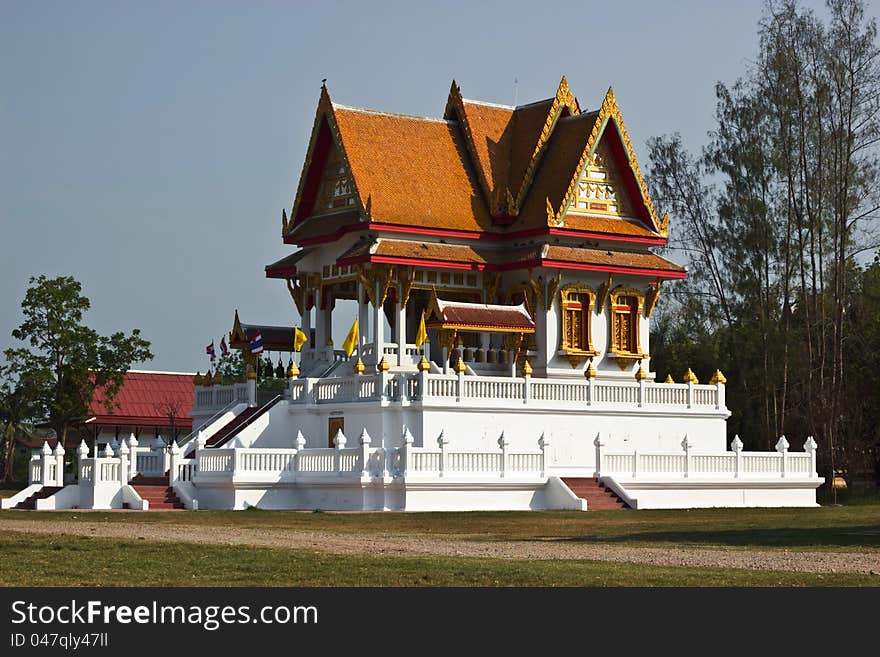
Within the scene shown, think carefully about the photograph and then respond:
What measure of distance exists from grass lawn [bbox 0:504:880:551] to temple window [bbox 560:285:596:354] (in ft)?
29.0

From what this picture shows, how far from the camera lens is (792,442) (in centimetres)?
5791

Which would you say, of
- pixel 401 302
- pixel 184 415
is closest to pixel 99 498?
pixel 401 302

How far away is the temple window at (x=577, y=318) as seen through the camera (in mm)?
48562

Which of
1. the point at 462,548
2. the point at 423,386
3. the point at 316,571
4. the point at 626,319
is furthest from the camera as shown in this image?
the point at 626,319

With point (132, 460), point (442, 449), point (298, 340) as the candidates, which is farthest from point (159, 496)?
point (298, 340)

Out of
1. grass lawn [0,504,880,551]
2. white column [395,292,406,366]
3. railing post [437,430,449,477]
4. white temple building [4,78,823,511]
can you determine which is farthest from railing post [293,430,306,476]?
white column [395,292,406,366]

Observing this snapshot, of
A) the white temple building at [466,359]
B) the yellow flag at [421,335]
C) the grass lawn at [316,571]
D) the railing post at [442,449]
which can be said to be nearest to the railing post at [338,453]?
the white temple building at [466,359]

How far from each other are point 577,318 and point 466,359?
326 centimetres

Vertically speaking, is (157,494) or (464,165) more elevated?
(464,165)

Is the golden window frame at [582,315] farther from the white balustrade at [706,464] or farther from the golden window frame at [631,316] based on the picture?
the white balustrade at [706,464]

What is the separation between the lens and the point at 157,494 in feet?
133

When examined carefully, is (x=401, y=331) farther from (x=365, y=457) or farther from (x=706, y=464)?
(x=706, y=464)
